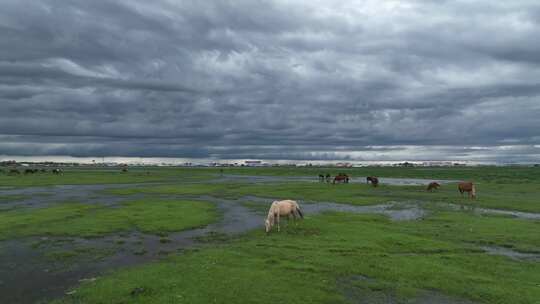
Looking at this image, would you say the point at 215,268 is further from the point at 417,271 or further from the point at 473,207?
the point at 473,207

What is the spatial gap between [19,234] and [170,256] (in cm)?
1082

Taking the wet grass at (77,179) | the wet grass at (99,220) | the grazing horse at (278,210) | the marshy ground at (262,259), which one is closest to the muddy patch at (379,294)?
the marshy ground at (262,259)

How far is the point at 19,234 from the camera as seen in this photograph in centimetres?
2148

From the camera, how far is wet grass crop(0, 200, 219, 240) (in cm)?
2252

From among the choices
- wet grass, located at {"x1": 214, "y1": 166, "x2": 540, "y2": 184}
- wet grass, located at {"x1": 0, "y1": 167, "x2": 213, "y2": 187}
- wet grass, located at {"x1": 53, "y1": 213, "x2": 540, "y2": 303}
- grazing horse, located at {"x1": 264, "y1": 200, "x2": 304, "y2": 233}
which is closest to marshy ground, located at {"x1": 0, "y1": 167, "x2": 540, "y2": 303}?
wet grass, located at {"x1": 53, "y1": 213, "x2": 540, "y2": 303}

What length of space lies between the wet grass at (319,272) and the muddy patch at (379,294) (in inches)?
3.1

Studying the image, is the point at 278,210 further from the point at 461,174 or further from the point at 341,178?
the point at 461,174

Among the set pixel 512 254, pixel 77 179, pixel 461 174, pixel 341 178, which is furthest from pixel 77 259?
pixel 461 174

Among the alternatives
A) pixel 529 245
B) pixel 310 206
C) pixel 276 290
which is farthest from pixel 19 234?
pixel 529 245

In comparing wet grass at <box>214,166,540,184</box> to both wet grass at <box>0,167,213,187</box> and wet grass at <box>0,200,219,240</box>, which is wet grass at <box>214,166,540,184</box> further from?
wet grass at <box>0,200,219,240</box>

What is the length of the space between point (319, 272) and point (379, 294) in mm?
2498

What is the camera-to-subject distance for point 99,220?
26.0m

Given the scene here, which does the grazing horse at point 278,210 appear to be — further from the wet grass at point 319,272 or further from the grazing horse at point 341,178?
the grazing horse at point 341,178

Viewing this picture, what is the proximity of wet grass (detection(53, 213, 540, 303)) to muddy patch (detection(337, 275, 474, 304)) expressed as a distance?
0.26 ft
